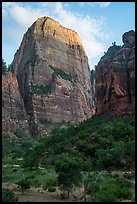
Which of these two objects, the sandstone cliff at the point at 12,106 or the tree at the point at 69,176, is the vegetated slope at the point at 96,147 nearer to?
the tree at the point at 69,176

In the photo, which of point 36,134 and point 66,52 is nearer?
point 36,134

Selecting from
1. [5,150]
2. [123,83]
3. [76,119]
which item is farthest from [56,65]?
[123,83]

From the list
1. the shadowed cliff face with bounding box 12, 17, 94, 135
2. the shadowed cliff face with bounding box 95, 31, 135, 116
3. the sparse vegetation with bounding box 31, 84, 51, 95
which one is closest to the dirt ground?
the shadowed cliff face with bounding box 95, 31, 135, 116

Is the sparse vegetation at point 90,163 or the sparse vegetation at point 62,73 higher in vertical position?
the sparse vegetation at point 62,73

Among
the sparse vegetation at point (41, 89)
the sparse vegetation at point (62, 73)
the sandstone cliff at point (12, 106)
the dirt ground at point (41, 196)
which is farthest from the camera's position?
the sparse vegetation at point (62, 73)

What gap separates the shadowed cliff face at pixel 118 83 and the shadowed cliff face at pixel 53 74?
36839 millimetres

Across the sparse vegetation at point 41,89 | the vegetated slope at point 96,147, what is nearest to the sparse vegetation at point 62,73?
the sparse vegetation at point 41,89

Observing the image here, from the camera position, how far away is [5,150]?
209 ft

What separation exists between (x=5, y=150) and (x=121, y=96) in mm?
27424

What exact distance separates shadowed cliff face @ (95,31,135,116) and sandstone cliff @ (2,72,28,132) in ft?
108

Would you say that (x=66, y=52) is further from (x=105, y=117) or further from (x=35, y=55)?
(x=105, y=117)

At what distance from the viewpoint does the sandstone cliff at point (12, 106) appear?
269 ft

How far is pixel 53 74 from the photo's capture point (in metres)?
102

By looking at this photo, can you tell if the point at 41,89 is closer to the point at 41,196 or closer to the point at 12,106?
the point at 12,106
